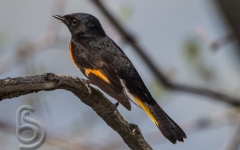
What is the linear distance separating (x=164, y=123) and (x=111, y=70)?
1.94ft

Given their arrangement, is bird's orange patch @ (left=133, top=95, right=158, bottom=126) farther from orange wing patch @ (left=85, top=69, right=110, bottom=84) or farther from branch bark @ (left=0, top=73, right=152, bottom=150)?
branch bark @ (left=0, top=73, right=152, bottom=150)

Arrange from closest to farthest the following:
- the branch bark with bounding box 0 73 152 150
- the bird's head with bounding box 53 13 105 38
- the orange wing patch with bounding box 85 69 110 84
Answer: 1. the branch bark with bounding box 0 73 152 150
2. the orange wing patch with bounding box 85 69 110 84
3. the bird's head with bounding box 53 13 105 38

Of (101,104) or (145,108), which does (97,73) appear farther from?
(101,104)

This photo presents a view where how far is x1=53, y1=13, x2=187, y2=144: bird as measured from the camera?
3.04 m

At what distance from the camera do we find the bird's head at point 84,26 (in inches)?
162

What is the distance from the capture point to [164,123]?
305 cm

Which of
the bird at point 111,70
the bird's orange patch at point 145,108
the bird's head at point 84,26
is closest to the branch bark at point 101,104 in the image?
the bird at point 111,70

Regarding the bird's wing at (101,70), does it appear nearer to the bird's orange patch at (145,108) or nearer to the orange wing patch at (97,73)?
the orange wing patch at (97,73)

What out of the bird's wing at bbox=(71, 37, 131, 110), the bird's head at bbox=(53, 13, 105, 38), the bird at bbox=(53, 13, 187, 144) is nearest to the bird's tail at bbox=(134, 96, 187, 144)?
the bird at bbox=(53, 13, 187, 144)

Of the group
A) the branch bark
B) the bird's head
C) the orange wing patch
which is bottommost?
the branch bark

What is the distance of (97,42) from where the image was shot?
3.80 m

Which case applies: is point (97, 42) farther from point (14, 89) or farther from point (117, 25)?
point (14, 89)

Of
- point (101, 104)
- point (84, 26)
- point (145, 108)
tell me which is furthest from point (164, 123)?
point (84, 26)

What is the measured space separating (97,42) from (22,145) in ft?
5.42
